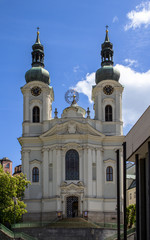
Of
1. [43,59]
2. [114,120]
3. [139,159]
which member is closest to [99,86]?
[114,120]

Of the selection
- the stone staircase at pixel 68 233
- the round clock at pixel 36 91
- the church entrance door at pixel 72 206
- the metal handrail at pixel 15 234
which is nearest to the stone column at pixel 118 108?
the round clock at pixel 36 91

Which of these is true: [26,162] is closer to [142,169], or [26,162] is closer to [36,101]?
[36,101]

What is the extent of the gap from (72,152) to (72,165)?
1.55 m

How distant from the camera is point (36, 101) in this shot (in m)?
64.4

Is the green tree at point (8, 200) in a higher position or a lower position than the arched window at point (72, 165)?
lower

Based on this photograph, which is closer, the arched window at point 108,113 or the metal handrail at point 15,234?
the metal handrail at point 15,234

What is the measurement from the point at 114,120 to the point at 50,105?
893 cm

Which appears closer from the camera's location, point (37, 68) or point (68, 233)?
point (68, 233)

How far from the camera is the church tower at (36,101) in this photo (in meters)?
63.8

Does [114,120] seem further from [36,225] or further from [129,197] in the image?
[36,225]

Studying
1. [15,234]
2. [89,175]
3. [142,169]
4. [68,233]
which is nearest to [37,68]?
[89,175]

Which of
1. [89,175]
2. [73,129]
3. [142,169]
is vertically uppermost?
[73,129]

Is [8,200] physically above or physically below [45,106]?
below

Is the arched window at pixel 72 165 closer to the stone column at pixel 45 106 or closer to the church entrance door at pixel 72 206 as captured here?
the church entrance door at pixel 72 206
